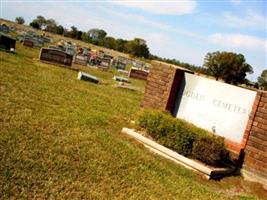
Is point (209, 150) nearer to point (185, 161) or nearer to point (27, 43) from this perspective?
point (185, 161)

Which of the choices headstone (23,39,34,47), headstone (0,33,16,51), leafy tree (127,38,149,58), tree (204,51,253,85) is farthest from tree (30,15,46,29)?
headstone (0,33,16,51)

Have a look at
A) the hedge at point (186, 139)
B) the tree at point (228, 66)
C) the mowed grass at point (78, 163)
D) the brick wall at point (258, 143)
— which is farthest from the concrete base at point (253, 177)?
the tree at point (228, 66)

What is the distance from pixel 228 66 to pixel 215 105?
3181 inches

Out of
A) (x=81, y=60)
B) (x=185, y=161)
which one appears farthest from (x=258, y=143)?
(x=81, y=60)

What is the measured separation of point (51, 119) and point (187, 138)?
3442 mm

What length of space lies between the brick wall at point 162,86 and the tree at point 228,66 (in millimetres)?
74571

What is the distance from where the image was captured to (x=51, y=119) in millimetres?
8766

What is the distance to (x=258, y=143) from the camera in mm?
8688

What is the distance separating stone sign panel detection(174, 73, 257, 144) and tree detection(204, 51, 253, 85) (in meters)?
74.9

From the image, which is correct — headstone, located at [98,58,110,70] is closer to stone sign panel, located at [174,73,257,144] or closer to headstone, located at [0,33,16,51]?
headstone, located at [0,33,16,51]

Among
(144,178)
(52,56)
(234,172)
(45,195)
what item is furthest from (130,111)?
A: (52,56)

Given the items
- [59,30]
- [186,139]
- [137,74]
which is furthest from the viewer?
[59,30]

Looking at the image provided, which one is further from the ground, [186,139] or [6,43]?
[6,43]

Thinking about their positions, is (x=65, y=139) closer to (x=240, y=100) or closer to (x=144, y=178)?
(x=144, y=178)
